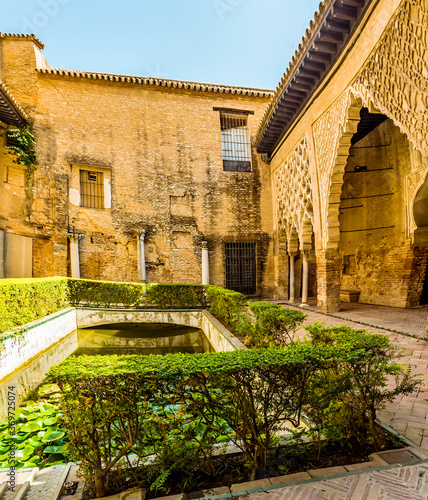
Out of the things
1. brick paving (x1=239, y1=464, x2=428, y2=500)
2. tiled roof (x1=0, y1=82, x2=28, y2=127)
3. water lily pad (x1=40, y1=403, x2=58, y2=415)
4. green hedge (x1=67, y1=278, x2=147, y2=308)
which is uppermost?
tiled roof (x1=0, y1=82, x2=28, y2=127)

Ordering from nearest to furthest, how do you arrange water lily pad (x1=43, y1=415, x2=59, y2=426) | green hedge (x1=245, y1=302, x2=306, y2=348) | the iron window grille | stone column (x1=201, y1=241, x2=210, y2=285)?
1. water lily pad (x1=43, y1=415, x2=59, y2=426)
2. green hedge (x1=245, y1=302, x2=306, y2=348)
3. the iron window grille
4. stone column (x1=201, y1=241, x2=210, y2=285)

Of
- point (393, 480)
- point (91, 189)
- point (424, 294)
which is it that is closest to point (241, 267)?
point (424, 294)

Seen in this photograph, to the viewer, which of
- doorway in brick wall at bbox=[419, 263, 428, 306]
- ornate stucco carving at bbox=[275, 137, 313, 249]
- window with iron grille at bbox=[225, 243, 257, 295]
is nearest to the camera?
doorway in brick wall at bbox=[419, 263, 428, 306]

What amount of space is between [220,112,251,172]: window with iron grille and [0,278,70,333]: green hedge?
10439 millimetres

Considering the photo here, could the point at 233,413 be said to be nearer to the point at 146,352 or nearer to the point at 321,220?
the point at 146,352

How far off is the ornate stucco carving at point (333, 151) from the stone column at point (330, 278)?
0.35 m

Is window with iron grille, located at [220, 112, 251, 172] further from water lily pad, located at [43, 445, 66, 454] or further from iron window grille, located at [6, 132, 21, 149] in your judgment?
water lily pad, located at [43, 445, 66, 454]

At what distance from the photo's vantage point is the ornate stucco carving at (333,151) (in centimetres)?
739

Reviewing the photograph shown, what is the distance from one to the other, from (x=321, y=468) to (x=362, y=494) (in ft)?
1.02

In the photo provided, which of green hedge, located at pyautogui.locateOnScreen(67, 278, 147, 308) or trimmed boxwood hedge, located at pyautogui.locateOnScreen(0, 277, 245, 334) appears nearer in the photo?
trimmed boxwood hedge, located at pyautogui.locateOnScreen(0, 277, 245, 334)

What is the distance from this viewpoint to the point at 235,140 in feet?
50.5

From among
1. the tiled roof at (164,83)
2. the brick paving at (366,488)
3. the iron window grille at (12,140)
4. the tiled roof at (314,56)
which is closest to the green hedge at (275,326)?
the brick paving at (366,488)

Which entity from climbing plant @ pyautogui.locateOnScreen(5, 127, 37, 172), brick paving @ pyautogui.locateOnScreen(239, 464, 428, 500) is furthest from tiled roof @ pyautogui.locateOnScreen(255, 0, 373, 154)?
climbing plant @ pyautogui.locateOnScreen(5, 127, 37, 172)

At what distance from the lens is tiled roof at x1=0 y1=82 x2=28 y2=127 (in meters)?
10.1
